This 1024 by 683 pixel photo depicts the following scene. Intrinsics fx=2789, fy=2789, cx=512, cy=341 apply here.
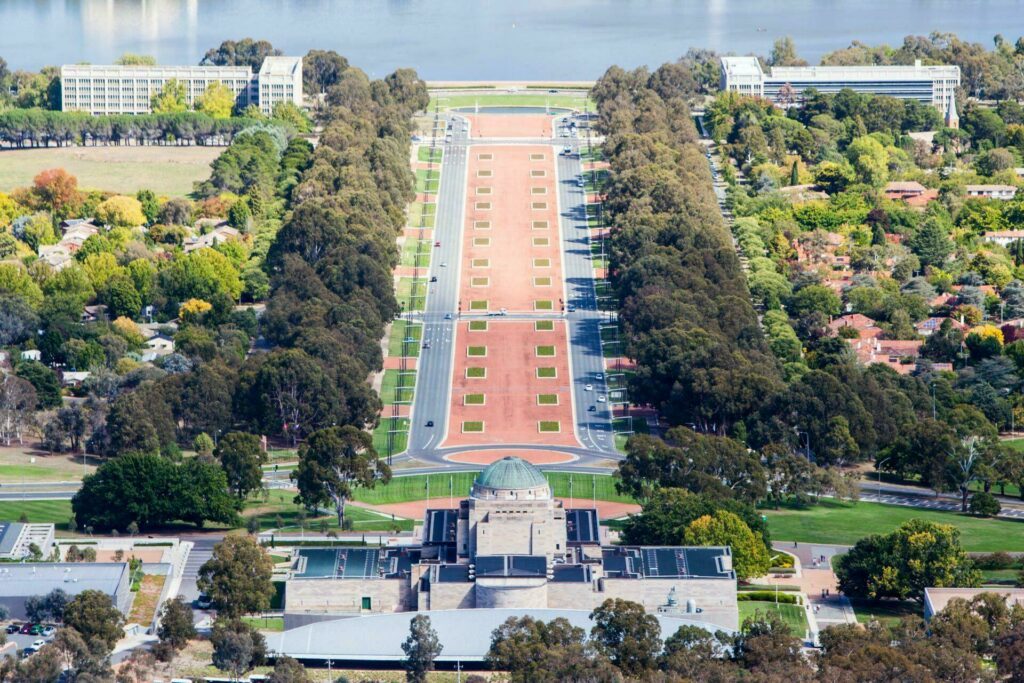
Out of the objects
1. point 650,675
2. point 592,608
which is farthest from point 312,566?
point 650,675

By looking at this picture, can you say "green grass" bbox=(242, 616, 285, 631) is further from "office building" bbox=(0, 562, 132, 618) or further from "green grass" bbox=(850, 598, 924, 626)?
"green grass" bbox=(850, 598, 924, 626)

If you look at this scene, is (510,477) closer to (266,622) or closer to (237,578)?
(266,622)

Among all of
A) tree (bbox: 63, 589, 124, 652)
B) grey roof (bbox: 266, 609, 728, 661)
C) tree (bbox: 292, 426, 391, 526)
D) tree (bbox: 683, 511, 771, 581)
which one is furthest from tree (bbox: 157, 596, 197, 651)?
tree (bbox: 683, 511, 771, 581)

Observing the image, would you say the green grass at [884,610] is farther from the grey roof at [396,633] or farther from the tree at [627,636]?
the tree at [627,636]

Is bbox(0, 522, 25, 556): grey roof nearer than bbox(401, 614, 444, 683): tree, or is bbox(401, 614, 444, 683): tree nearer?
bbox(401, 614, 444, 683): tree

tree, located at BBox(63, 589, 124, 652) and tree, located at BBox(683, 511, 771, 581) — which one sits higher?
tree, located at BBox(683, 511, 771, 581)

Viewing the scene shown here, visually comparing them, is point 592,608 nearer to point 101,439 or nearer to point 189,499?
point 189,499
